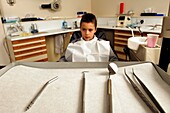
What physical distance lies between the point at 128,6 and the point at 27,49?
84.7 inches

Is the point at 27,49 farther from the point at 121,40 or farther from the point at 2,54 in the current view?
the point at 121,40

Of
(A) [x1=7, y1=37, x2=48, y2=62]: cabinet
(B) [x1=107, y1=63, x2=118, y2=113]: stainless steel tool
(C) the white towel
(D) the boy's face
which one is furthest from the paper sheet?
(C) the white towel

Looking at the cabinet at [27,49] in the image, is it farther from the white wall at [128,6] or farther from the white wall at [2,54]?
the white wall at [128,6]

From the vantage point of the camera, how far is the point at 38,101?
52 cm

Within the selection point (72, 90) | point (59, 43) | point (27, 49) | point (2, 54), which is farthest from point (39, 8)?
point (72, 90)

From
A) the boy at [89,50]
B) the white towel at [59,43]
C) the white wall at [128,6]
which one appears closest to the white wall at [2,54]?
the white towel at [59,43]

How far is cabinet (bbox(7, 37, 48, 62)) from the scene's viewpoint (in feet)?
6.57

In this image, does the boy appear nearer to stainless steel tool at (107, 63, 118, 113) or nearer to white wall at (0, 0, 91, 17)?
stainless steel tool at (107, 63, 118, 113)

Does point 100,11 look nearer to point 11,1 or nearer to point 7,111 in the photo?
point 11,1

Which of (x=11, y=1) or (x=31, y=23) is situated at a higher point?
(x=11, y=1)

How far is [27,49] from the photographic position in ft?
6.98

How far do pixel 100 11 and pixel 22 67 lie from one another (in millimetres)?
2952

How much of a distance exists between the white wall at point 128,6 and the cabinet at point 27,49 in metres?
1.73

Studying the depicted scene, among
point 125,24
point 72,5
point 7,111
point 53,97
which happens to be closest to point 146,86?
point 53,97
